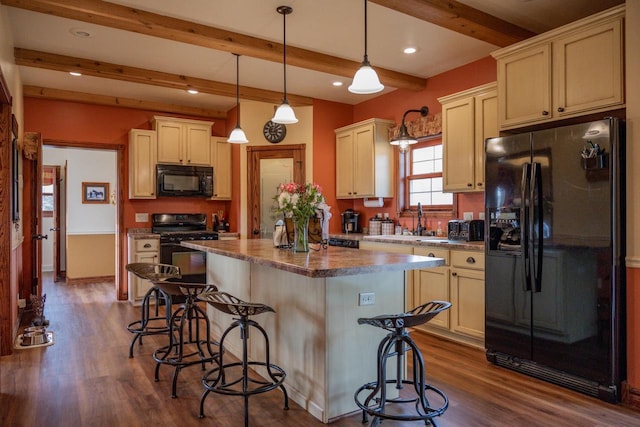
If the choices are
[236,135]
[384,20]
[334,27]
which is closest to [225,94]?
[236,135]

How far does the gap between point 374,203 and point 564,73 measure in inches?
115

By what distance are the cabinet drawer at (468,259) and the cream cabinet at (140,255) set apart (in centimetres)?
371

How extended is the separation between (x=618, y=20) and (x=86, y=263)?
788 cm

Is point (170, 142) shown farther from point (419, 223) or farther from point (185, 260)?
point (419, 223)

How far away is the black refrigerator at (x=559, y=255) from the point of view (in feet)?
8.90

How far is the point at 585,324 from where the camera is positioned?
110 inches

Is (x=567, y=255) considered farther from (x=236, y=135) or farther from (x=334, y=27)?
(x=236, y=135)

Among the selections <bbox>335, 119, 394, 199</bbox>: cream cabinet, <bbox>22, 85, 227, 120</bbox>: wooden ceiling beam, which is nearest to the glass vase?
<bbox>335, 119, 394, 199</bbox>: cream cabinet

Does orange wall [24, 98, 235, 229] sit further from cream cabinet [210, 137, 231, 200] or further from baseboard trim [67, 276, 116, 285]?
baseboard trim [67, 276, 116, 285]

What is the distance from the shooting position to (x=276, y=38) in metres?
3.99

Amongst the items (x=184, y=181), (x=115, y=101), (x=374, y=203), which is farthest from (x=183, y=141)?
(x=374, y=203)

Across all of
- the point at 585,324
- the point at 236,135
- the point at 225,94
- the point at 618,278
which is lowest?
the point at 585,324

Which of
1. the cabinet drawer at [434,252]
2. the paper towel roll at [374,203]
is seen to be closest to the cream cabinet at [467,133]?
the cabinet drawer at [434,252]

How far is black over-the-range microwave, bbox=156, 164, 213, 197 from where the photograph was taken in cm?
591
